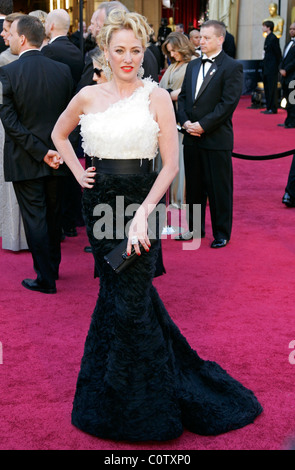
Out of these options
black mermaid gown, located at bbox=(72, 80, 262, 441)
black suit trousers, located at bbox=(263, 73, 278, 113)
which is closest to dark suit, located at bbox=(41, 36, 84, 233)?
black mermaid gown, located at bbox=(72, 80, 262, 441)

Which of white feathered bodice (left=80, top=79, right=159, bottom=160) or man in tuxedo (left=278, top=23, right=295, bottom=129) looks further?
man in tuxedo (left=278, top=23, right=295, bottom=129)

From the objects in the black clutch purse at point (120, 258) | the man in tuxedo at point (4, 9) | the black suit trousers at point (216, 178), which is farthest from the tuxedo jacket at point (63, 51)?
the black clutch purse at point (120, 258)

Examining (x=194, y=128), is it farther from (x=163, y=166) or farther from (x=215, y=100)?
(x=163, y=166)

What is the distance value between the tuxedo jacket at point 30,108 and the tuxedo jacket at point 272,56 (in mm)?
11318

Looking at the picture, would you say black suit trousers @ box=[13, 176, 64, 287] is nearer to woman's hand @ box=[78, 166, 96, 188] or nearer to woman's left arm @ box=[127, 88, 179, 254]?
woman's hand @ box=[78, 166, 96, 188]

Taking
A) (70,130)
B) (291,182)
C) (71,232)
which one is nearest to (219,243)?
(71,232)

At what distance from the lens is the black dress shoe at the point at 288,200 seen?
729cm

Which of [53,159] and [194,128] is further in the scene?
[194,128]

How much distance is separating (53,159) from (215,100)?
5.58ft

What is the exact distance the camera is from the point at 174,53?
684 centimetres

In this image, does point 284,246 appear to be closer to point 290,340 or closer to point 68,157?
point 290,340

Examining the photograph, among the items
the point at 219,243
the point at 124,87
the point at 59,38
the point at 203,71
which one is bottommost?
the point at 219,243

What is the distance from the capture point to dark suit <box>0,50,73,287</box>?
4.62 metres

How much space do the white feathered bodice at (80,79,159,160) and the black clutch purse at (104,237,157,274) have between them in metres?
0.38
